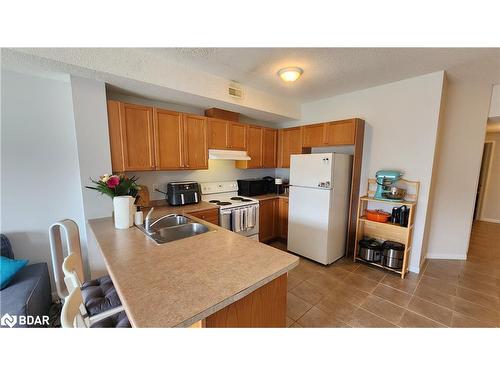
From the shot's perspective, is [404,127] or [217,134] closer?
[404,127]

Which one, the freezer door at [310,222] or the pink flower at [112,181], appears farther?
the freezer door at [310,222]

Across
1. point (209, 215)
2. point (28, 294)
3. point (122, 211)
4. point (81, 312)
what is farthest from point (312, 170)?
point (28, 294)

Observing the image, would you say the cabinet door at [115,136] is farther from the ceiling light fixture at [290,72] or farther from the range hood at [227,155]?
the ceiling light fixture at [290,72]

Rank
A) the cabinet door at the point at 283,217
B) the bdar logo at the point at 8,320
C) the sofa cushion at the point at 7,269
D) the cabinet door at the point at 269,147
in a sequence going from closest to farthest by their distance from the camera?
1. the bdar logo at the point at 8,320
2. the sofa cushion at the point at 7,269
3. the cabinet door at the point at 283,217
4. the cabinet door at the point at 269,147

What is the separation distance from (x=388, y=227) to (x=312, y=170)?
137cm

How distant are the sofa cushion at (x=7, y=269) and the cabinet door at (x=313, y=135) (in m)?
3.67

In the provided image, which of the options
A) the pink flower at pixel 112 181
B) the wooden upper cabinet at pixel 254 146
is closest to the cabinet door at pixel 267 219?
the wooden upper cabinet at pixel 254 146

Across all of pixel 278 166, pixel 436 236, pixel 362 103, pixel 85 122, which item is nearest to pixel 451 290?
pixel 436 236

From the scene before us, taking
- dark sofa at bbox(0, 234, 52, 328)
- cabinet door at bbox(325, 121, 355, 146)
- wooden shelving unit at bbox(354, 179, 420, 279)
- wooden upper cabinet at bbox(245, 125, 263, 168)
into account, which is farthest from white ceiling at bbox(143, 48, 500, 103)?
dark sofa at bbox(0, 234, 52, 328)

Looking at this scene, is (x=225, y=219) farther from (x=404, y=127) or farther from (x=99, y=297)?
(x=404, y=127)

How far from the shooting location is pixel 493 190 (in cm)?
490

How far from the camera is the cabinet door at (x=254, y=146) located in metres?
3.42

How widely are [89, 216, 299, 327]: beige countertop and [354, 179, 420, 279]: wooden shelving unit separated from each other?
2.15 m
